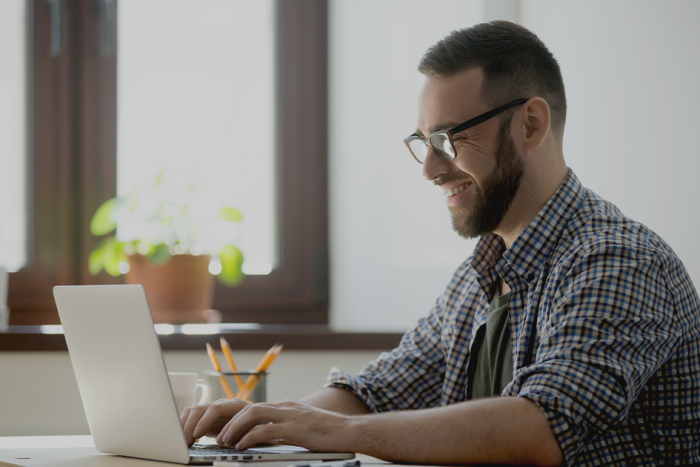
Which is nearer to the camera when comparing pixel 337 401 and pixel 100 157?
pixel 337 401

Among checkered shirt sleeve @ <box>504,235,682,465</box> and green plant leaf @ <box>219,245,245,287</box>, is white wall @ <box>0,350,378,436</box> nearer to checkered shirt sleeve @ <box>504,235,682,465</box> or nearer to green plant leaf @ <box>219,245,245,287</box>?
green plant leaf @ <box>219,245,245,287</box>

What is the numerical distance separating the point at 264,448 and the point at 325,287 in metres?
1.22

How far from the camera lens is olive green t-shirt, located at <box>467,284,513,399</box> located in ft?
4.16

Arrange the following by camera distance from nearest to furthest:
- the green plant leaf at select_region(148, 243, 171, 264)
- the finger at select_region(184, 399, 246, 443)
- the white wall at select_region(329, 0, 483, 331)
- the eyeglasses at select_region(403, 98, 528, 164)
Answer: the finger at select_region(184, 399, 246, 443)
the eyeglasses at select_region(403, 98, 528, 164)
the green plant leaf at select_region(148, 243, 171, 264)
the white wall at select_region(329, 0, 483, 331)

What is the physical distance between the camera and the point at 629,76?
1638 millimetres

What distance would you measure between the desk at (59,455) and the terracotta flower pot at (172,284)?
2.47 feet

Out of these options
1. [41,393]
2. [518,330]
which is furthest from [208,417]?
[41,393]

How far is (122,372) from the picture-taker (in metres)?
0.95

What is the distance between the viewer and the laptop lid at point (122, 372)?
2.93 ft

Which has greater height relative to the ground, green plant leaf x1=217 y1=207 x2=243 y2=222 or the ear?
the ear

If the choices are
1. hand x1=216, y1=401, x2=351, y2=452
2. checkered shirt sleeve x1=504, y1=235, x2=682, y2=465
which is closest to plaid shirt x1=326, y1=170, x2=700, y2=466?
checkered shirt sleeve x1=504, y1=235, x2=682, y2=465

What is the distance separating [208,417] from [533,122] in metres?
0.75

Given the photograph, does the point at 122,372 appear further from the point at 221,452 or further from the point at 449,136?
the point at 449,136

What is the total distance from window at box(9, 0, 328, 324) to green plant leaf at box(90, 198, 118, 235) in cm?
9
